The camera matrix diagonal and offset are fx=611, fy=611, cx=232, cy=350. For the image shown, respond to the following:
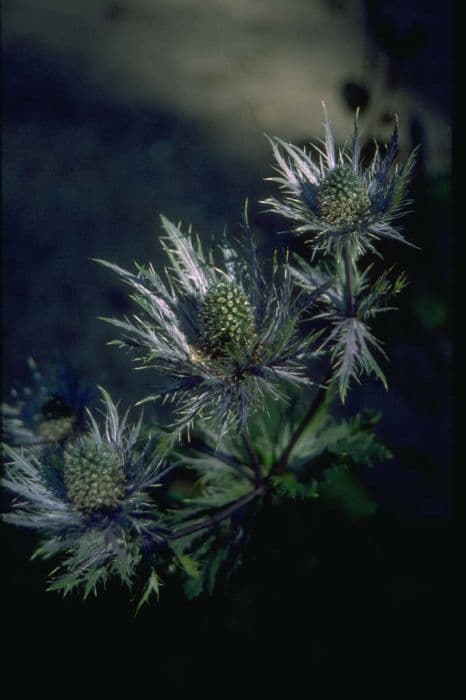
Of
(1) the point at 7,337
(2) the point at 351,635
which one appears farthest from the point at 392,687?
(1) the point at 7,337

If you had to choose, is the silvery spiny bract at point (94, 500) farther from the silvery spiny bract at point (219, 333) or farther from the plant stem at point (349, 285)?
the plant stem at point (349, 285)

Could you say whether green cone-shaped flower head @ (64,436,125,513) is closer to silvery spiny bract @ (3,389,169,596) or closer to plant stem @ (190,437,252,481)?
silvery spiny bract @ (3,389,169,596)

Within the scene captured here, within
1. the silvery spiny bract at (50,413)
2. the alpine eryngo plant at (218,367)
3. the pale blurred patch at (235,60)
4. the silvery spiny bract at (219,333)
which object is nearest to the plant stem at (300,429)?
the alpine eryngo plant at (218,367)

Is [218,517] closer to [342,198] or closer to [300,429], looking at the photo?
[300,429]

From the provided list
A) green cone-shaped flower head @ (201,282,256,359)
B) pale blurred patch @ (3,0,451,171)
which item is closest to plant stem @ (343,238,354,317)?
green cone-shaped flower head @ (201,282,256,359)

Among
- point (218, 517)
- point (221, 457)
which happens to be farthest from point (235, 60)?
point (218, 517)
